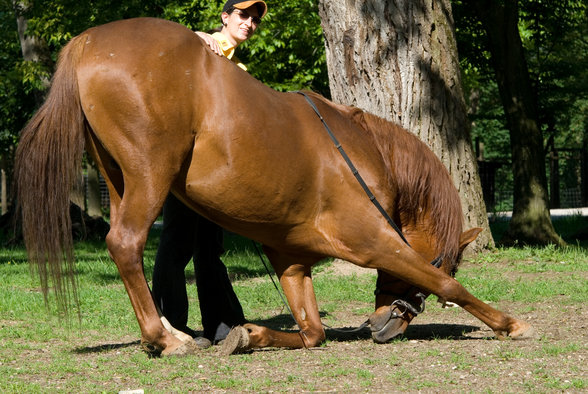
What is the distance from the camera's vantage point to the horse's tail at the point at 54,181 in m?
4.67

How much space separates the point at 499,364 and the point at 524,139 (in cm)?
797

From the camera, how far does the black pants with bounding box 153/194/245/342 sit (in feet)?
17.6

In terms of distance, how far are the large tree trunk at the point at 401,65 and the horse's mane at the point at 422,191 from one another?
3.46 metres

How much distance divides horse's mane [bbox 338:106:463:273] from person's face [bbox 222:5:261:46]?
2.75ft

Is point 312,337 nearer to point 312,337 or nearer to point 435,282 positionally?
point 312,337

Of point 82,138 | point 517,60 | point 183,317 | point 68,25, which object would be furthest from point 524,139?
point 68,25

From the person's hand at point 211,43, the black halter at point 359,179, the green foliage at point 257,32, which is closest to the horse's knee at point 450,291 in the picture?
the black halter at point 359,179

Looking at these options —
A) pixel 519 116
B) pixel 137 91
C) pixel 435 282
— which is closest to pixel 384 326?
pixel 435 282

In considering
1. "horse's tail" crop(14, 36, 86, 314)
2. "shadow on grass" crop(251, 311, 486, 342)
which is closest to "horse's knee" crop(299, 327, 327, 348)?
"shadow on grass" crop(251, 311, 486, 342)

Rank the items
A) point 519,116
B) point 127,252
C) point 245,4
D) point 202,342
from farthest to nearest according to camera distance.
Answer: point 519,116
point 202,342
point 245,4
point 127,252

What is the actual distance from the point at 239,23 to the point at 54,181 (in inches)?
61.1

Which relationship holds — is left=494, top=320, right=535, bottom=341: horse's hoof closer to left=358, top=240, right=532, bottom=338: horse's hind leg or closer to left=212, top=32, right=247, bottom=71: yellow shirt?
left=358, top=240, right=532, bottom=338: horse's hind leg

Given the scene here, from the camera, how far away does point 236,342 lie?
495 cm

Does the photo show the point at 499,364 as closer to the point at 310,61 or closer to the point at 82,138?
the point at 82,138
